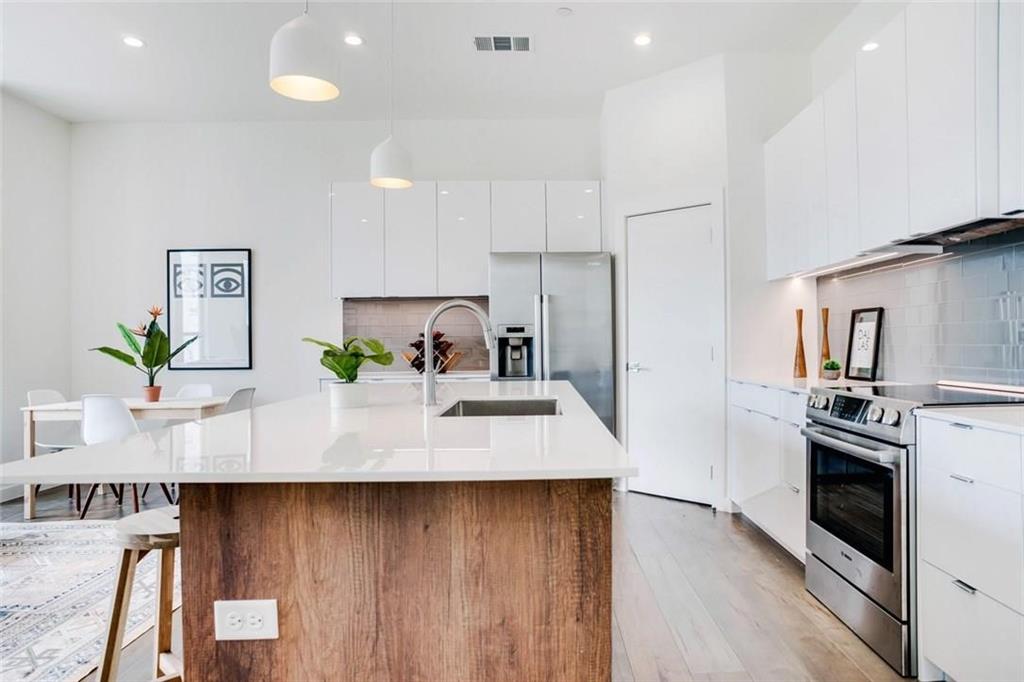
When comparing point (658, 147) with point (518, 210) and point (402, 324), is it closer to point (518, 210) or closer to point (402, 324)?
point (518, 210)

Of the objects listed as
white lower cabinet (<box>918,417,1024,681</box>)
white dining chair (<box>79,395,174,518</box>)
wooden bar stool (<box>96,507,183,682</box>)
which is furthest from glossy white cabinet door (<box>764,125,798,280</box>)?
white dining chair (<box>79,395,174,518</box>)

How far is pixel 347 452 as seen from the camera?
117 cm

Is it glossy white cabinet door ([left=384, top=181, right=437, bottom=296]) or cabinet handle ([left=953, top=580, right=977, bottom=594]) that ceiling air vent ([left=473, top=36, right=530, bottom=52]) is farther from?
cabinet handle ([left=953, top=580, right=977, bottom=594])

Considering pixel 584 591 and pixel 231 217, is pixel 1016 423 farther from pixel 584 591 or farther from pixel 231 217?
pixel 231 217

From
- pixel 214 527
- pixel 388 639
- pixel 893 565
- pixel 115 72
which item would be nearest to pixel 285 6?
pixel 115 72

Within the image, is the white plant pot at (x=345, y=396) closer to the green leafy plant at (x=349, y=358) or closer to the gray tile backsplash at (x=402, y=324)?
the green leafy plant at (x=349, y=358)

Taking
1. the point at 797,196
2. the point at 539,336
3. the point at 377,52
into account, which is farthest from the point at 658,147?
the point at 377,52

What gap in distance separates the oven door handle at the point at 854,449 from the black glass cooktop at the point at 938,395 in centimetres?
19

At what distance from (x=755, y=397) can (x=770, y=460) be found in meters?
0.37

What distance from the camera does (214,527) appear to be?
1.18 m

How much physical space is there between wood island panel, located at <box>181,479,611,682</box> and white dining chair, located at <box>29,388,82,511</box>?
361 centimetres

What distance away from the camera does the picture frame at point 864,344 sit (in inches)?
120

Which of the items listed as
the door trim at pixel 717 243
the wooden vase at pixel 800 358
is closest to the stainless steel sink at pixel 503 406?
the door trim at pixel 717 243

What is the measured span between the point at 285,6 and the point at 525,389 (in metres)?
2.64
